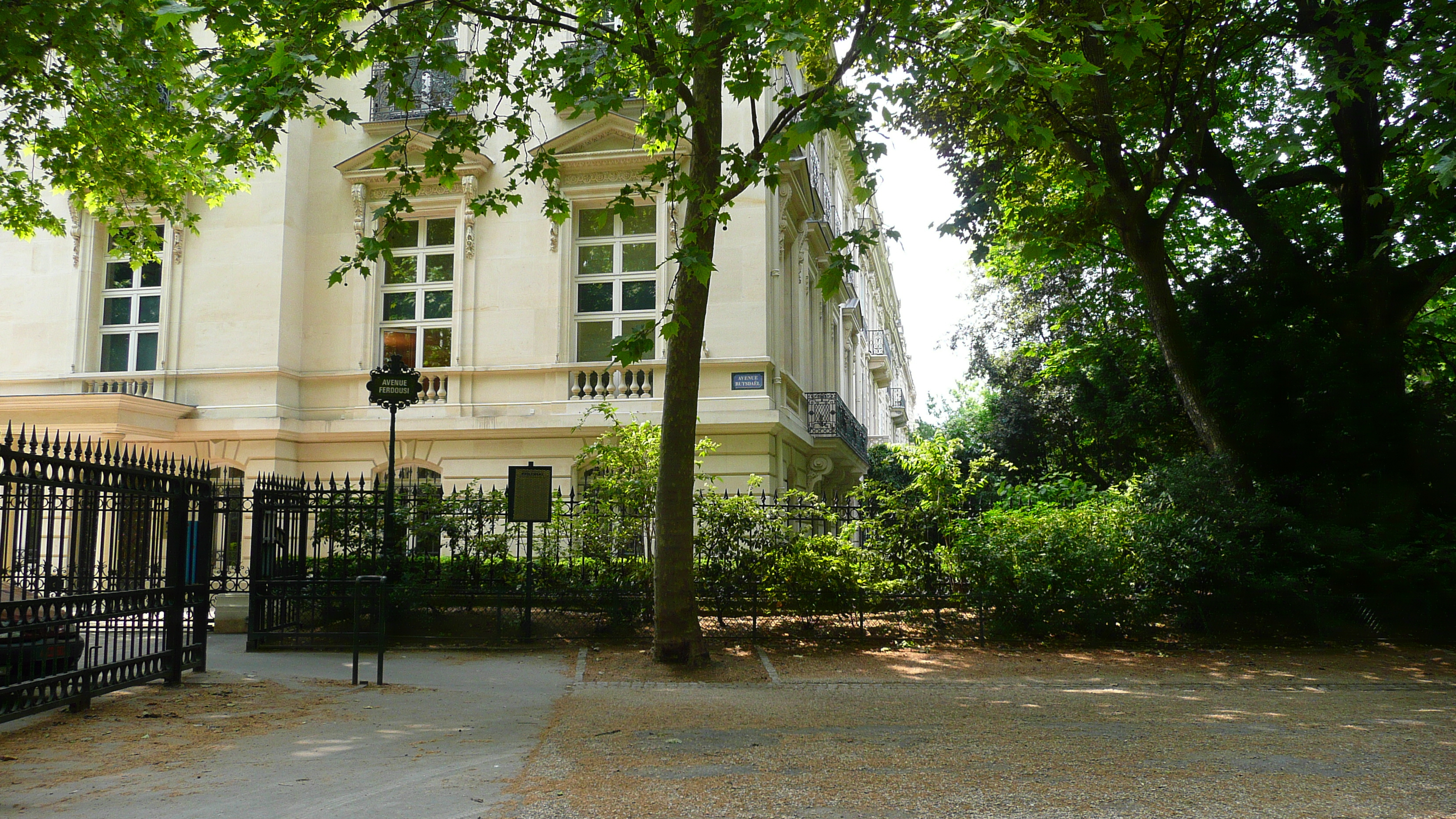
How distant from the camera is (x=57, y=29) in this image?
10906 mm

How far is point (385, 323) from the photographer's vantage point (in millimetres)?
18688

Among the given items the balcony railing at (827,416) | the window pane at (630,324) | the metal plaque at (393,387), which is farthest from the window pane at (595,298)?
the metal plaque at (393,387)

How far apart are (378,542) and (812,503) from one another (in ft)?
18.0

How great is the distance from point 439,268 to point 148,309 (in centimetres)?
573

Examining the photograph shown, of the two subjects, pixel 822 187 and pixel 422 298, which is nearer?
pixel 422 298

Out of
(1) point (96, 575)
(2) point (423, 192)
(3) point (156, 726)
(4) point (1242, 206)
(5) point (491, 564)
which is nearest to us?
(3) point (156, 726)

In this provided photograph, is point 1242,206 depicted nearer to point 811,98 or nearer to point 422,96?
point 811,98

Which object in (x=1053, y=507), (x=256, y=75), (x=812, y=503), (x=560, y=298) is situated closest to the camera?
(x=256, y=75)

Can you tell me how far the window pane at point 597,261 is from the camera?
18.4m

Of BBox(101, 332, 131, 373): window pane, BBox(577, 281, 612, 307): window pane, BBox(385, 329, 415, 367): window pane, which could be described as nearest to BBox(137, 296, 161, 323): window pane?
BBox(101, 332, 131, 373): window pane

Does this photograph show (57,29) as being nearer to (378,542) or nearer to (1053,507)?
(378,542)

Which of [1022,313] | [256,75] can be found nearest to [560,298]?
[256,75]

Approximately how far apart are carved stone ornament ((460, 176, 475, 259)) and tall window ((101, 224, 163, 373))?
6.00 metres

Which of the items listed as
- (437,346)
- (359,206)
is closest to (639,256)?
(437,346)
